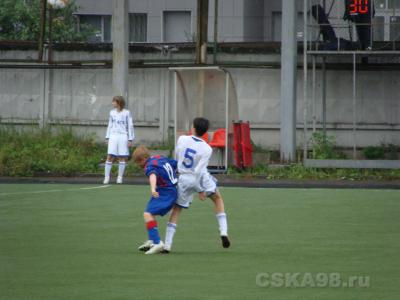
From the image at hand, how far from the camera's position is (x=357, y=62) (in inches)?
1200

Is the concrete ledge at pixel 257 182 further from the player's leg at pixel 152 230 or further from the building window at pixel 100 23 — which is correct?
the building window at pixel 100 23

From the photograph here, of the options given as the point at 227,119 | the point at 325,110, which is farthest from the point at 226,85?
the point at 325,110

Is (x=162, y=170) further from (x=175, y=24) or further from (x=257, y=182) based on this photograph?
(x=175, y=24)

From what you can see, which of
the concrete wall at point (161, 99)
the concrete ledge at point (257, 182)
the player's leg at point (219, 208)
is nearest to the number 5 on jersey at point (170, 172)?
the player's leg at point (219, 208)

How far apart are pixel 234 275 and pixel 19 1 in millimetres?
30696

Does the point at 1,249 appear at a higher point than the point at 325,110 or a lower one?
lower

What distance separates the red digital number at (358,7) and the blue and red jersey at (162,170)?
52.2 feet

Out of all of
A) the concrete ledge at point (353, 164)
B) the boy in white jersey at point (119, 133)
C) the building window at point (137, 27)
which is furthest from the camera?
the building window at point (137, 27)

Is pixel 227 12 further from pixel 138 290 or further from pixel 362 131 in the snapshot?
pixel 138 290

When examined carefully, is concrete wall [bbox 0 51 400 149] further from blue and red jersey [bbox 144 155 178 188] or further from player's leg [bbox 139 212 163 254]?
player's leg [bbox 139 212 163 254]

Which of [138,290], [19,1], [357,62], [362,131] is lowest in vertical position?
[138,290]

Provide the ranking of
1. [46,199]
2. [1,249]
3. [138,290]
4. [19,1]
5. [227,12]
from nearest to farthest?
[138,290], [1,249], [46,199], [19,1], [227,12]

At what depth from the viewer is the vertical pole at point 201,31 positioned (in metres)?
29.8

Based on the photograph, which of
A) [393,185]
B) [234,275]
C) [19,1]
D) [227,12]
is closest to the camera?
[234,275]
